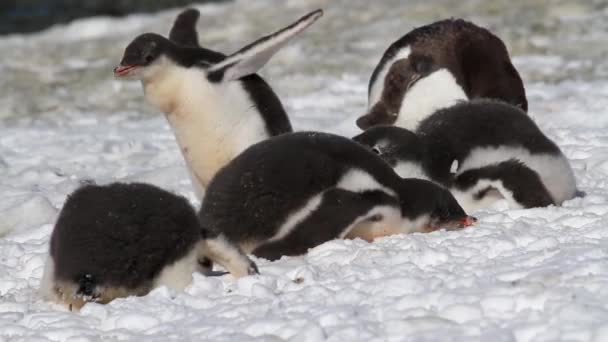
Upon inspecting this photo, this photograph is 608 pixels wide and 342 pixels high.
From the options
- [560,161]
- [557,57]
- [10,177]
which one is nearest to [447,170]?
[560,161]

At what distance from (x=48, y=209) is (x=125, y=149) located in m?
1.64

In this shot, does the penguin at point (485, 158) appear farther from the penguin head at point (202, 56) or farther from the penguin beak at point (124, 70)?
the penguin beak at point (124, 70)

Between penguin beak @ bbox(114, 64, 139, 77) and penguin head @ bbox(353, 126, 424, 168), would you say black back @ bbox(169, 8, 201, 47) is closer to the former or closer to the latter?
penguin beak @ bbox(114, 64, 139, 77)

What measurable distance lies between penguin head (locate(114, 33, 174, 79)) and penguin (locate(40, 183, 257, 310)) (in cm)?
124

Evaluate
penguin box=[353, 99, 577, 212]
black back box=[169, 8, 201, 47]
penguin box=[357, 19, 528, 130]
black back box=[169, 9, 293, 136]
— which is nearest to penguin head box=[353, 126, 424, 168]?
penguin box=[353, 99, 577, 212]

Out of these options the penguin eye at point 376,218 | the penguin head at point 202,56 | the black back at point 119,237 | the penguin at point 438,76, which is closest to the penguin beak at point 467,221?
the penguin eye at point 376,218

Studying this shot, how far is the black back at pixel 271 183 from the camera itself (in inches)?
163

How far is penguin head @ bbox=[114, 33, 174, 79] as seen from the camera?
5.13 metres

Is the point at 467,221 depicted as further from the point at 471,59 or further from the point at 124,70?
the point at 471,59

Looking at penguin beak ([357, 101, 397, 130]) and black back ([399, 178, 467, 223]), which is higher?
black back ([399, 178, 467, 223])

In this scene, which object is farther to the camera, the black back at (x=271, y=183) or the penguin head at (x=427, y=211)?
the penguin head at (x=427, y=211)

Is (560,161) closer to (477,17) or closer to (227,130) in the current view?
(227,130)

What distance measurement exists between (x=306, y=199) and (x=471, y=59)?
2.03 m

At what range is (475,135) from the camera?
4.80 meters
